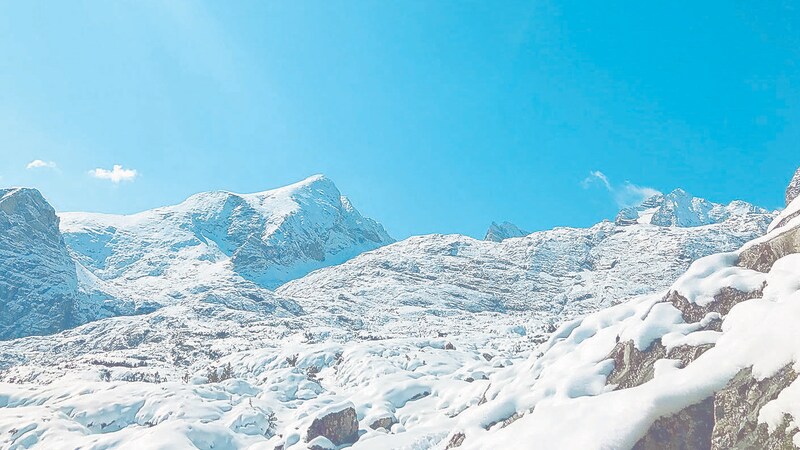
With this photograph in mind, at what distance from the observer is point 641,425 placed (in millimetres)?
15031

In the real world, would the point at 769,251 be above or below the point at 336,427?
above

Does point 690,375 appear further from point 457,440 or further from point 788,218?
point 457,440

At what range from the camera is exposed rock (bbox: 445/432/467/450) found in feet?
83.3

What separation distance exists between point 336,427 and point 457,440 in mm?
32712

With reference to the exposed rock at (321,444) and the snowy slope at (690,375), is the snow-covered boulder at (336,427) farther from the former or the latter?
the snowy slope at (690,375)

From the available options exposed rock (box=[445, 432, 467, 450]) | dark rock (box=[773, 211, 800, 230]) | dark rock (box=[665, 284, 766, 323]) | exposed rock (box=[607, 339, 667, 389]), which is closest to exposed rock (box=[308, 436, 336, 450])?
exposed rock (box=[445, 432, 467, 450])

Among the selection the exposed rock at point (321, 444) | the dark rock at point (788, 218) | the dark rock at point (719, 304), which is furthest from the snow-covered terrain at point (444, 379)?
the exposed rock at point (321, 444)

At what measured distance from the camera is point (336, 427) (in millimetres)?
55469

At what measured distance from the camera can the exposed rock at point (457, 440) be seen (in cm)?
2538

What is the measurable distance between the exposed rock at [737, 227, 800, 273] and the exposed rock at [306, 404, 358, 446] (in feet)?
141

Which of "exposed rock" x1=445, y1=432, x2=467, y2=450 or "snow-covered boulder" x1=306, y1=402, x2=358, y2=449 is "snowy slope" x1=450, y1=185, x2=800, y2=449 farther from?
"snow-covered boulder" x1=306, y1=402, x2=358, y2=449

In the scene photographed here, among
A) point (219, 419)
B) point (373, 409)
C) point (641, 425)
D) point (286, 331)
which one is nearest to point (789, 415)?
point (641, 425)

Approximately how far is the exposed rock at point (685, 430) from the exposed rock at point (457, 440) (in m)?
11.5

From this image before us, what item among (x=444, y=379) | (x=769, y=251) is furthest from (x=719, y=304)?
(x=444, y=379)
